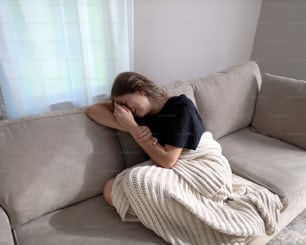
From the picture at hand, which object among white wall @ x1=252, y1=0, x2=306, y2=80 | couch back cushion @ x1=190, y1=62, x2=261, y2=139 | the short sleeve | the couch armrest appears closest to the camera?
the couch armrest

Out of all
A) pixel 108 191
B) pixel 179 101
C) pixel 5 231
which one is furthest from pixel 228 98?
pixel 5 231

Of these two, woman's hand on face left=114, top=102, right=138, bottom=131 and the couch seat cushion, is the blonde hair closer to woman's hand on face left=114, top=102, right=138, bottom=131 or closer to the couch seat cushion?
woman's hand on face left=114, top=102, right=138, bottom=131

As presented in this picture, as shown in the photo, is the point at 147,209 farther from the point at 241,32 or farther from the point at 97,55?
the point at 241,32

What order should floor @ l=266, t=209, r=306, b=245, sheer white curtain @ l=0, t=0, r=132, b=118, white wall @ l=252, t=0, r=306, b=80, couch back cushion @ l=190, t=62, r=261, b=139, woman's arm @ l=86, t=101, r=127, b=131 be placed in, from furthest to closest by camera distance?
white wall @ l=252, t=0, r=306, b=80 < couch back cushion @ l=190, t=62, r=261, b=139 < floor @ l=266, t=209, r=306, b=245 < sheer white curtain @ l=0, t=0, r=132, b=118 < woman's arm @ l=86, t=101, r=127, b=131

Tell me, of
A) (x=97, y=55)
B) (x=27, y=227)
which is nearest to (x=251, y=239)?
(x=27, y=227)

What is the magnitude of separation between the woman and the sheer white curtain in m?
0.44

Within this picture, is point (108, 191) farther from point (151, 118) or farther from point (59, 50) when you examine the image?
point (59, 50)

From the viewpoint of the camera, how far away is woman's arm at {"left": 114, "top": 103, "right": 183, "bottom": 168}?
1.13m

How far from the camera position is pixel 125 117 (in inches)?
46.7

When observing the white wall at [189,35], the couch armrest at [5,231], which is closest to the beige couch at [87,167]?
the couch armrest at [5,231]

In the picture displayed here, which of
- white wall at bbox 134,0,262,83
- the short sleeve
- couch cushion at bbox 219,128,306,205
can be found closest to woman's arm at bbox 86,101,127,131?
the short sleeve

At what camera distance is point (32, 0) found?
133 centimetres

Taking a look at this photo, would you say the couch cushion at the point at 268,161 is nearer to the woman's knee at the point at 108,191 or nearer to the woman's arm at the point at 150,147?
the woman's arm at the point at 150,147

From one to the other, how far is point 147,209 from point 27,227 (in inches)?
19.5
